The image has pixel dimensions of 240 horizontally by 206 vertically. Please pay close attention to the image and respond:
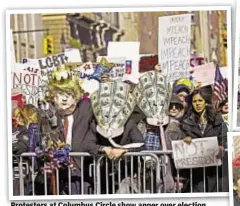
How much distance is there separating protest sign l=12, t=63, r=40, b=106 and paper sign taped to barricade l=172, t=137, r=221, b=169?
29 centimetres

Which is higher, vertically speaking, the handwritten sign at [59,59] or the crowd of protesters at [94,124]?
the handwritten sign at [59,59]

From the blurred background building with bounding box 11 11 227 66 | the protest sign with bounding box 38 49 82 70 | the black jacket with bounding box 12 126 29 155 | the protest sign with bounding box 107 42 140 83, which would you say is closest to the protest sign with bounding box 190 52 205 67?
the blurred background building with bounding box 11 11 227 66

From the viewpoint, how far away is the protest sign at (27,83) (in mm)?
1248

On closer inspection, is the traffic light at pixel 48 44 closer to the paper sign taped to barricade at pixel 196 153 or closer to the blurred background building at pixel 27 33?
the blurred background building at pixel 27 33

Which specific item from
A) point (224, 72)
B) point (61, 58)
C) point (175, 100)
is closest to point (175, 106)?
point (175, 100)

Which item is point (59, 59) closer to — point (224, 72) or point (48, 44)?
point (48, 44)

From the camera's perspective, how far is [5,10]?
4.07 ft

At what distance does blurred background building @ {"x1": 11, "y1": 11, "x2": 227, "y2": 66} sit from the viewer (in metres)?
1.24

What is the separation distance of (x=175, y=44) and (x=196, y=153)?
0.71ft

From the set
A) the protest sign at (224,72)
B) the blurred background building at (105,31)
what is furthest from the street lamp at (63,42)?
the protest sign at (224,72)

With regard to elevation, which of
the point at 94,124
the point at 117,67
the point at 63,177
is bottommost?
the point at 63,177

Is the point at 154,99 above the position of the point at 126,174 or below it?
above

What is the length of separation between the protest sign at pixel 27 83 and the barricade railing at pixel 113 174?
0.11 m

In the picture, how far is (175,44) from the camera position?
125cm
